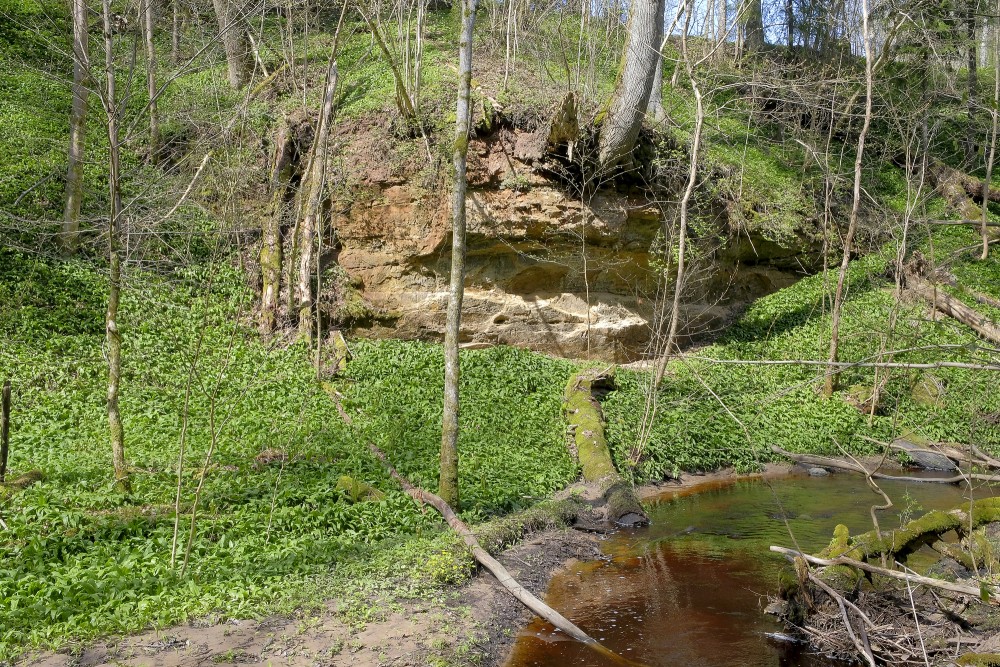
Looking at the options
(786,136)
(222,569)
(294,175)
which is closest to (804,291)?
(786,136)

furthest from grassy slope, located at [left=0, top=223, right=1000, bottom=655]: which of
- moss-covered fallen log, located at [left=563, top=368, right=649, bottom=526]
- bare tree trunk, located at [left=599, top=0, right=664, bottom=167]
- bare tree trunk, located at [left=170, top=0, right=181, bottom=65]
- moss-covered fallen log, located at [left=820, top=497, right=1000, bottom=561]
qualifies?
bare tree trunk, located at [left=599, top=0, right=664, bottom=167]

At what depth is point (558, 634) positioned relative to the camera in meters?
6.61

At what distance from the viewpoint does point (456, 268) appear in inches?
351

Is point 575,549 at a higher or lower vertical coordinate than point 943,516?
lower

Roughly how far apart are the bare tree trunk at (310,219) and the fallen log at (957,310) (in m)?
14.2

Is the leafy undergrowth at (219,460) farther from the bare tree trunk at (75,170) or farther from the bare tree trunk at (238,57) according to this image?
the bare tree trunk at (238,57)

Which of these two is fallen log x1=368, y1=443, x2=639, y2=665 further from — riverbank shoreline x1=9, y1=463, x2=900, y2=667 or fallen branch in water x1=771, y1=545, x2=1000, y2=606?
fallen branch in water x1=771, y1=545, x2=1000, y2=606

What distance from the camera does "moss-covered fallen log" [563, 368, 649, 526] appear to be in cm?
1035

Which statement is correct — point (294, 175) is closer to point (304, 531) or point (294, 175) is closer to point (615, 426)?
point (615, 426)

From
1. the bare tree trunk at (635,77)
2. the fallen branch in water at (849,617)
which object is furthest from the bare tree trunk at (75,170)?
the fallen branch in water at (849,617)

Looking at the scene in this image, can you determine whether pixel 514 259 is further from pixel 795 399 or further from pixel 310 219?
pixel 795 399

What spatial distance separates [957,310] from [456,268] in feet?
50.7

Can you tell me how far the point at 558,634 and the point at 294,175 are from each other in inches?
553

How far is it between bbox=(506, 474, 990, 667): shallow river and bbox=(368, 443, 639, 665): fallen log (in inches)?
4.2
